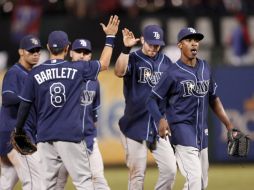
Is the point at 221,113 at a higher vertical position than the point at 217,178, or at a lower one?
higher

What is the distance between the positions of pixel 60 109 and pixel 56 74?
1.26 feet

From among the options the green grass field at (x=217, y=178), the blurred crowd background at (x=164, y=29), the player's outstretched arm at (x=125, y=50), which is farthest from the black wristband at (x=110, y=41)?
the blurred crowd background at (x=164, y=29)

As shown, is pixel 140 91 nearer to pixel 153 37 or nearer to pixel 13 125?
pixel 153 37

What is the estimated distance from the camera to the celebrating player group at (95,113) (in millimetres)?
9367

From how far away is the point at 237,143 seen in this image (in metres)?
10.4

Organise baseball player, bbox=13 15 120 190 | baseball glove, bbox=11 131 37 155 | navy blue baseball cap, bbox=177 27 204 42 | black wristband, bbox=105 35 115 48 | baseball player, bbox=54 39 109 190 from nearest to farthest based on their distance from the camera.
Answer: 1. baseball player, bbox=13 15 120 190
2. black wristband, bbox=105 35 115 48
3. baseball glove, bbox=11 131 37 155
4. navy blue baseball cap, bbox=177 27 204 42
5. baseball player, bbox=54 39 109 190

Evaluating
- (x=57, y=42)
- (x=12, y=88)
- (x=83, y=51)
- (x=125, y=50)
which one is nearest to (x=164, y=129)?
(x=125, y=50)

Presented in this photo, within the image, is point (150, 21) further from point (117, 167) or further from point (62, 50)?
point (62, 50)

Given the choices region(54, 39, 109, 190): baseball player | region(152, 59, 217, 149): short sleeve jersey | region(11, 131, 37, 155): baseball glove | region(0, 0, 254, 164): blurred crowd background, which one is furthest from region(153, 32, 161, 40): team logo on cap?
region(0, 0, 254, 164): blurred crowd background

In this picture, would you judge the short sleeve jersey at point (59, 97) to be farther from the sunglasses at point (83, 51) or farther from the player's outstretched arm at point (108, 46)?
A: the sunglasses at point (83, 51)

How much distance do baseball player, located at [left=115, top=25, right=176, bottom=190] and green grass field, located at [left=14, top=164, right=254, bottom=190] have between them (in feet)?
9.54

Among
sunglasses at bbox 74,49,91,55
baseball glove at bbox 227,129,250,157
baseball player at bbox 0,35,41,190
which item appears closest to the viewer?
baseball glove at bbox 227,129,250,157

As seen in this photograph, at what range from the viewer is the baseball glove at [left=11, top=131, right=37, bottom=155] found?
32.7 ft

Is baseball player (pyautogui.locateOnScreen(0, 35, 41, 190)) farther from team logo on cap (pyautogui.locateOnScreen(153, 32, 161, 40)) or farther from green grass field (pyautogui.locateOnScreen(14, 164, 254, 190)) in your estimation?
green grass field (pyautogui.locateOnScreen(14, 164, 254, 190))
